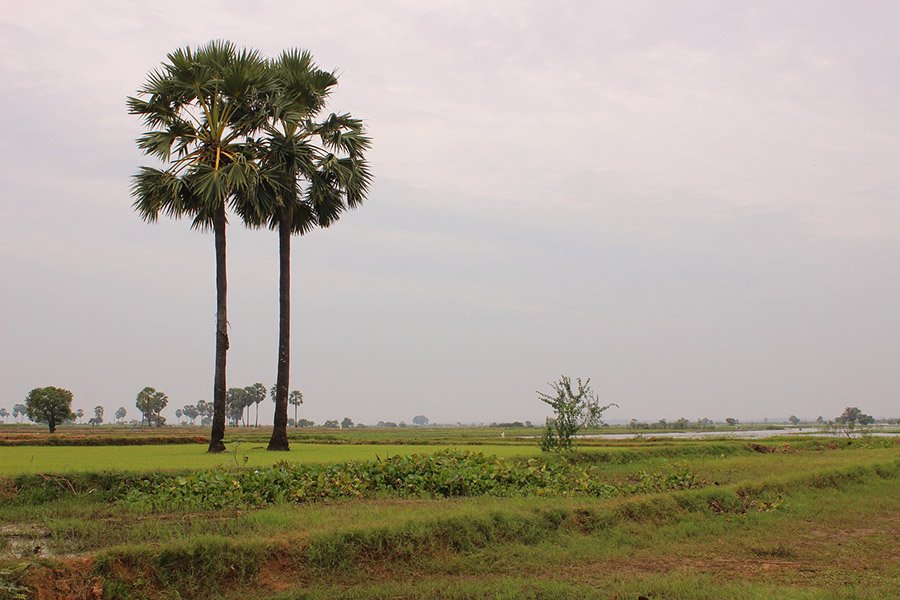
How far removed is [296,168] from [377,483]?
12306 mm

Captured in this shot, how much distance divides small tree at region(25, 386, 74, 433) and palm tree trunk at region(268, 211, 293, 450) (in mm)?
35642

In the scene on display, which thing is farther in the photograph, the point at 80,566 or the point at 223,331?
the point at 223,331

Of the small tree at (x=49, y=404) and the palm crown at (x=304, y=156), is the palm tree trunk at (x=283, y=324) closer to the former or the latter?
the palm crown at (x=304, y=156)

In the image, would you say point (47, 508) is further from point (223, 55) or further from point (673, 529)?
point (223, 55)

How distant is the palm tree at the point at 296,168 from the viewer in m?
21.1

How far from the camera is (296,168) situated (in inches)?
862

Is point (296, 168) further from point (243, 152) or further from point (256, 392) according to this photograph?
point (256, 392)

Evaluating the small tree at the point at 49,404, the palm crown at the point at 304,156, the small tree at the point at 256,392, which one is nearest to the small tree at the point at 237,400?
the small tree at the point at 256,392

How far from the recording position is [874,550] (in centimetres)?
996

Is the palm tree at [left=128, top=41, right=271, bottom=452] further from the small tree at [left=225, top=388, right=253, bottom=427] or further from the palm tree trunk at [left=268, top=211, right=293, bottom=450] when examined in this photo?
the small tree at [left=225, top=388, right=253, bottom=427]

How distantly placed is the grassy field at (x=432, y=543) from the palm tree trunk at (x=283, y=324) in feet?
23.9

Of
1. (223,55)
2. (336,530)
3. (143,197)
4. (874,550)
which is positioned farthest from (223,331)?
(874,550)

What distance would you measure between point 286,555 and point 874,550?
8246mm

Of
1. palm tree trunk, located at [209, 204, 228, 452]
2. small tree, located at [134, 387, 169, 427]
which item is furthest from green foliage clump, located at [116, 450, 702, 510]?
small tree, located at [134, 387, 169, 427]
